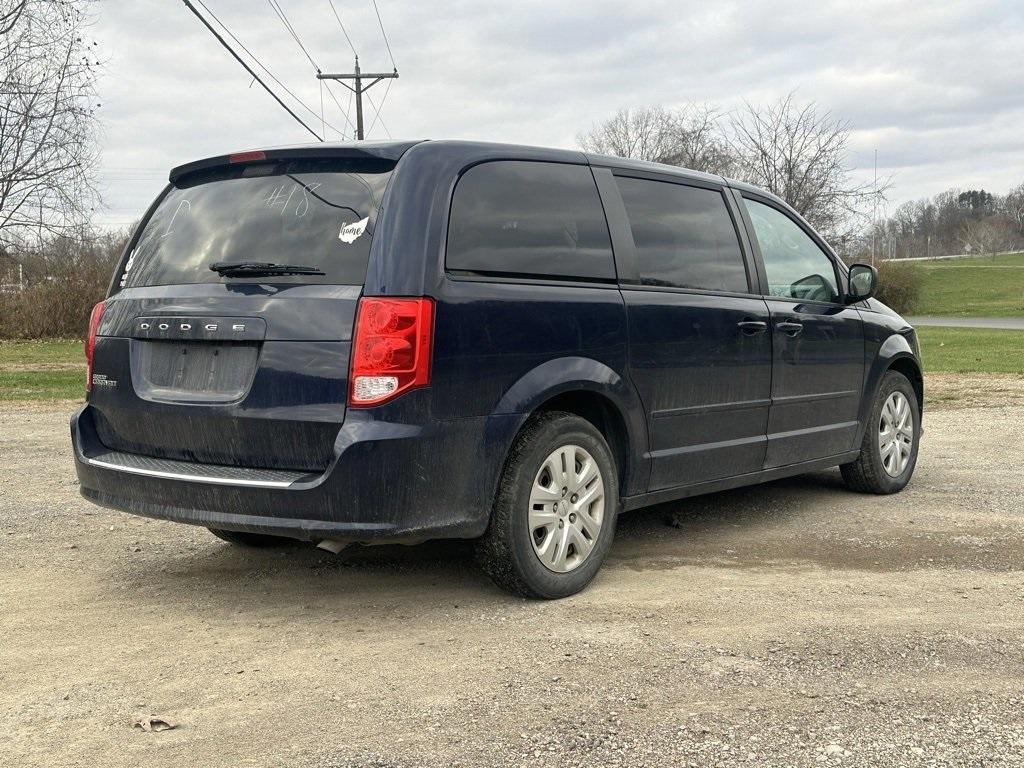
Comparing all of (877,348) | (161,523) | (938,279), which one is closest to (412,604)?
(161,523)

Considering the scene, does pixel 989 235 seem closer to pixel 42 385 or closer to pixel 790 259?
pixel 42 385

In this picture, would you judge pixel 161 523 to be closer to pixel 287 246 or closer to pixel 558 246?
pixel 287 246

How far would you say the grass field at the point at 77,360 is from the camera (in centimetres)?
1526

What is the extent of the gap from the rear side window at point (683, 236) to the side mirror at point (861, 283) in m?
1.17

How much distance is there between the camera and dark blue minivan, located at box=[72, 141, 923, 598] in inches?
149

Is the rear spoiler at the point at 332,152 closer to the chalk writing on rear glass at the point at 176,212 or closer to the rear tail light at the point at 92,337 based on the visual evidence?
the chalk writing on rear glass at the point at 176,212

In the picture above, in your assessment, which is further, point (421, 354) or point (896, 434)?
point (896, 434)

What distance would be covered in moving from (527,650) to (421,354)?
43.4 inches

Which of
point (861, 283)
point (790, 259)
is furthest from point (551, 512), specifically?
point (861, 283)

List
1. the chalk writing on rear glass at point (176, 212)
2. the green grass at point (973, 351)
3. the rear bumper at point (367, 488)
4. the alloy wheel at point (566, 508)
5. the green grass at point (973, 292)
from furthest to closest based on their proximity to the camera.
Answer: the green grass at point (973, 292)
the green grass at point (973, 351)
the chalk writing on rear glass at point (176, 212)
the alloy wheel at point (566, 508)
the rear bumper at point (367, 488)

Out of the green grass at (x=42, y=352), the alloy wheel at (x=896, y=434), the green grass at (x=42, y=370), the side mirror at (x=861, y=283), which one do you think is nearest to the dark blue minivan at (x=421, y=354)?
the side mirror at (x=861, y=283)

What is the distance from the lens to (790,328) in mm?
5652

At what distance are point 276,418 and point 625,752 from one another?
173 cm

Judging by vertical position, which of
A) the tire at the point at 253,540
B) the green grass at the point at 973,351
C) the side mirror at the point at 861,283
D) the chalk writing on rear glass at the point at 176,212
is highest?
the chalk writing on rear glass at the point at 176,212
